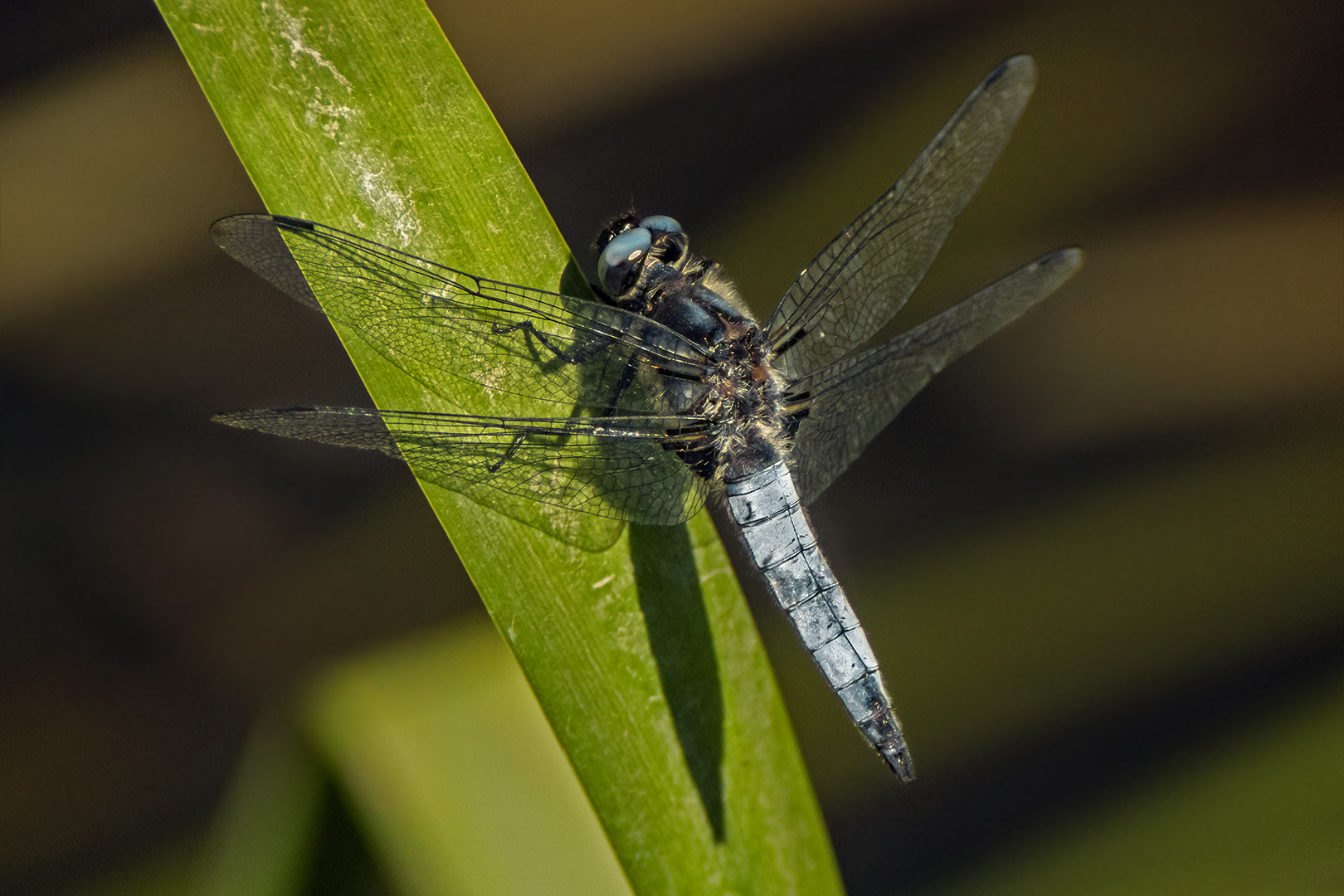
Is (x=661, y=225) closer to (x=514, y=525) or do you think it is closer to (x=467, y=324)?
(x=467, y=324)

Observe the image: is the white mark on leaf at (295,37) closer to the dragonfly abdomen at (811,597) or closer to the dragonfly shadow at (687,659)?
the dragonfly shadow at (687,659)

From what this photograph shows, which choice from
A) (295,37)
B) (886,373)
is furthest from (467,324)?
(886,373)

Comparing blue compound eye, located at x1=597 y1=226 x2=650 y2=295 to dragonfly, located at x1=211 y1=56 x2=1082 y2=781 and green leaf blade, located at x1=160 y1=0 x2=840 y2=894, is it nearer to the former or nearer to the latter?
dragonfly, located at x1=211 y1=56 x2=1082 y2=781

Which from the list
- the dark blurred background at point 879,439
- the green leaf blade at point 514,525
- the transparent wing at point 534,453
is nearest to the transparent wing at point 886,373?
the transparent wing at point 534,453

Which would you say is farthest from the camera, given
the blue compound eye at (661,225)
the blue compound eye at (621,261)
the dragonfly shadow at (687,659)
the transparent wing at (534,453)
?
the blue compound eye at (661,225)

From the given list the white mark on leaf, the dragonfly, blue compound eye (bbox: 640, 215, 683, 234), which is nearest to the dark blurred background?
blue compound eye (bbox: 640, 215, 683, 234)
